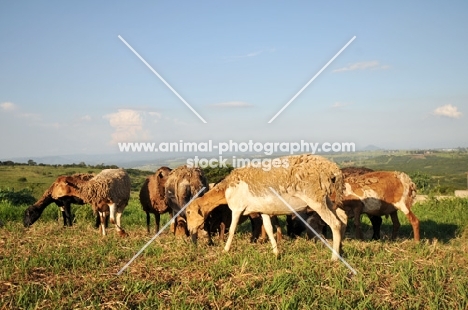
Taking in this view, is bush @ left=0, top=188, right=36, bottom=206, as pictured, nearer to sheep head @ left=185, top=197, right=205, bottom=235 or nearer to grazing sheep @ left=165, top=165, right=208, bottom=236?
grazing sheep @ left=165, top=165, right=208, bottom=236

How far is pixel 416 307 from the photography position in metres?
6.17

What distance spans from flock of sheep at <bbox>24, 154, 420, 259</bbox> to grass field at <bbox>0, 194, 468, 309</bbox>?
853mm

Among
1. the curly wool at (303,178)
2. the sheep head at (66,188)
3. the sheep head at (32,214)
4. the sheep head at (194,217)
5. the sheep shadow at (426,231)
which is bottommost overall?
the sheep shadow at (426,231)

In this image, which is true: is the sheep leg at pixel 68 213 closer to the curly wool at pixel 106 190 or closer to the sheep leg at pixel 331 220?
the curly wool at pixel 106 190

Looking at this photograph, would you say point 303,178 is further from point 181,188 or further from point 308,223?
point 181,188

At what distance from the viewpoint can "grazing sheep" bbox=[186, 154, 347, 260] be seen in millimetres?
9141

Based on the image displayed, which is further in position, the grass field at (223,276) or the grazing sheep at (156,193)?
the grazing sheep at (156,193)

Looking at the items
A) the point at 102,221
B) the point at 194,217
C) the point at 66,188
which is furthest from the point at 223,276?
the point at 66,188

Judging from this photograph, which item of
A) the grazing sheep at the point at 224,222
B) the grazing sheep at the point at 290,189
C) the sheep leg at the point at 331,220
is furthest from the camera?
the grazing sheep at the point at 224,222

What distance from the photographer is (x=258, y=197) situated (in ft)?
31.6

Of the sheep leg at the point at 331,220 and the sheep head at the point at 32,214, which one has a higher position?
the sheep leg at the point at 331,220

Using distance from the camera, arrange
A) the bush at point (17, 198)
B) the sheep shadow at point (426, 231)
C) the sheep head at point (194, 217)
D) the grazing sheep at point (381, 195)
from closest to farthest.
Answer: the sheep head at point (194, 217)
the grazing sheep at point (381, 195)
the sheep shadow at point (426, 231)
the bush at point (17, 198)

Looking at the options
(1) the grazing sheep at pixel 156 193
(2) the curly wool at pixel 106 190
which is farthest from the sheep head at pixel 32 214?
(1) the grazing sheep at pixel 156 193

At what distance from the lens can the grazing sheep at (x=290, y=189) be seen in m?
9.14
